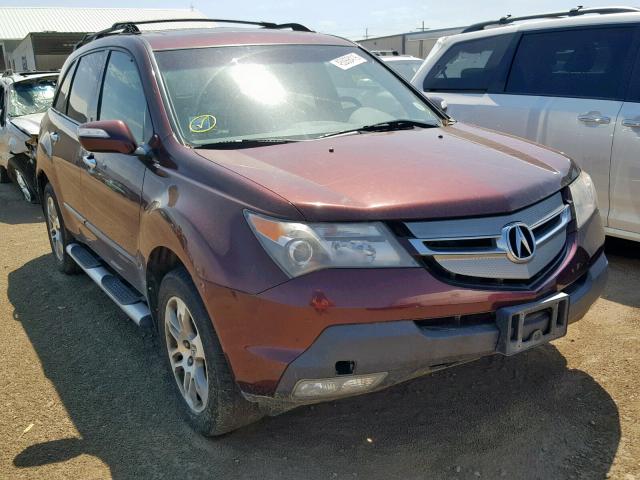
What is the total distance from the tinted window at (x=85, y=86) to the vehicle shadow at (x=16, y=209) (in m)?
3.52

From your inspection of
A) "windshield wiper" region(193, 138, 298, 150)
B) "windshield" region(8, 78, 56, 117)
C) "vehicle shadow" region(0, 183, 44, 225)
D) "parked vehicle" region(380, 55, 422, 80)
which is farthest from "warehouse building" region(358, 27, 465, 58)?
"windshield wiper" region(193, 138, 298, 150)

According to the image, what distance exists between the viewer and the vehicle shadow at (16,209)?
26.0 ft

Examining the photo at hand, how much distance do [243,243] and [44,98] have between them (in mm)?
8363

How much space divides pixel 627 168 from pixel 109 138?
3.53 meters

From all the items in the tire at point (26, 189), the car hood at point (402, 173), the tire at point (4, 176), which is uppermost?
the car hood at point (402, 173)

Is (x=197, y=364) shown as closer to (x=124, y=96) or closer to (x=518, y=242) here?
(x=518, y=242)

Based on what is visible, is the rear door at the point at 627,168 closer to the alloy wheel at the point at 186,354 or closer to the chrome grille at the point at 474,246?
the chrome grille at the point at 474,246

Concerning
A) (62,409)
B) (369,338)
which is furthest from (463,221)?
(62,409)

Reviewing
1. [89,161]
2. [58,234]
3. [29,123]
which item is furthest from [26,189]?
[89,161]

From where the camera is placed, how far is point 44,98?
959cm

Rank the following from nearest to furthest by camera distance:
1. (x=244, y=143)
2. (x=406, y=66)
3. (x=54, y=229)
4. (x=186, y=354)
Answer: (x=186, y=354) < (x=244, y=143) < (x=54, y=229) < (x=406, y=66)

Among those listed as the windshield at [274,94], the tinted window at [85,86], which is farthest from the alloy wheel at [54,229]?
the windshield at [274,94]

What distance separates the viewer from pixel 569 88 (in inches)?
202

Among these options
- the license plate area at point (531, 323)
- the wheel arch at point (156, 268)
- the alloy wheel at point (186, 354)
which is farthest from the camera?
the wheel arch at point (156, 268)
